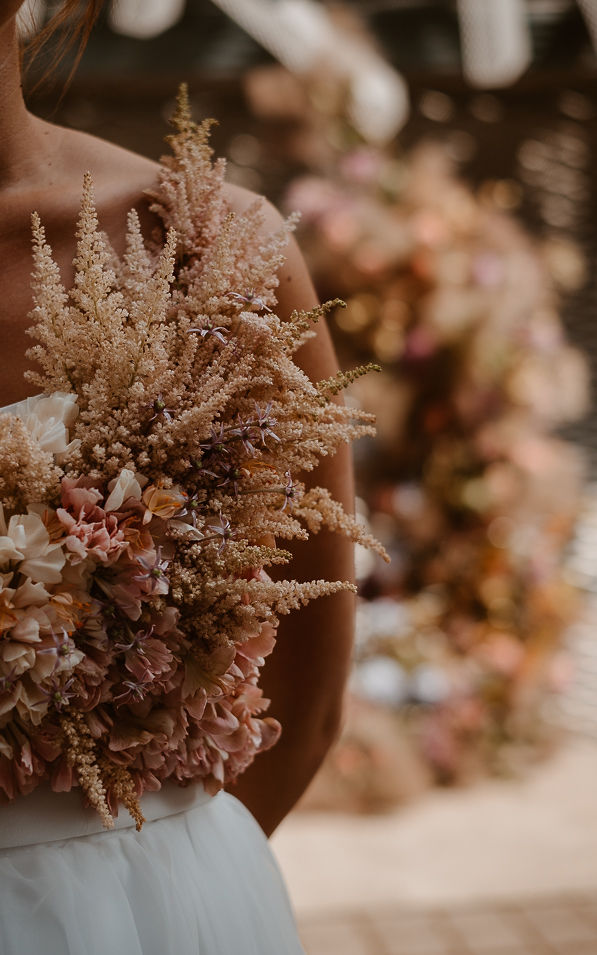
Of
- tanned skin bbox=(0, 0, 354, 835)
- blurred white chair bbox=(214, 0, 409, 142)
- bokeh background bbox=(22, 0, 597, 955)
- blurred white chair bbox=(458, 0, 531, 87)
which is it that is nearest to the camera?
tanned skin bbox=(0, 0, 354, 835)

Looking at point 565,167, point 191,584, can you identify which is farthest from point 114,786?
point 565,167

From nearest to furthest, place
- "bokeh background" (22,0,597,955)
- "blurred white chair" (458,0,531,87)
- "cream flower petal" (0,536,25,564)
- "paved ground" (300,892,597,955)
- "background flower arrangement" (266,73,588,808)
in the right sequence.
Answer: "cream flower petal" (0,536,25,564) < "paved ground" (300,892,597,955) < "bokeh background" (22,0,597,955) < "background flower arrangement" (266,73,588,808) < "blurred white chair" (458,0,531,87)

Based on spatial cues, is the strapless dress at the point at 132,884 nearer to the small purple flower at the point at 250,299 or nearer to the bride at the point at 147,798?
the bride at the point at 147,798

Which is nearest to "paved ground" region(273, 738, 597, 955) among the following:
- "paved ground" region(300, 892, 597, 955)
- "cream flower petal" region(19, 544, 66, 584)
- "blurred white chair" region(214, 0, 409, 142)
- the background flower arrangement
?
"paved ground" region(300, 892, 597, 955)

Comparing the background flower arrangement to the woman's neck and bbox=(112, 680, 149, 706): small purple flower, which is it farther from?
bbox=(112, 680, 149, 706): small purple flower

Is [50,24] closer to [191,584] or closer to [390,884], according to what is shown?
[191,584]

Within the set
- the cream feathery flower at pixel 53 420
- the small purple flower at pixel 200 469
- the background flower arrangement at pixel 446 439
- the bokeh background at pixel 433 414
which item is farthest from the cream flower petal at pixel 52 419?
the background flower arrangement at pixel 446 439
